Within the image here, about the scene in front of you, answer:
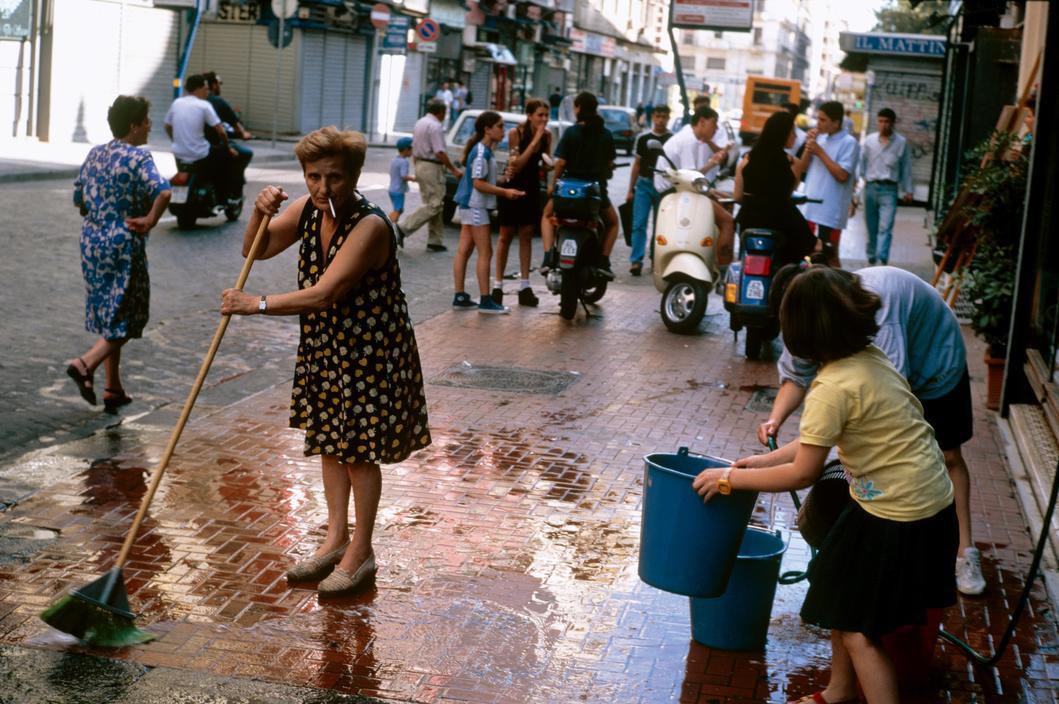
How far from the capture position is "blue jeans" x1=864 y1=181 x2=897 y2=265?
15594 mm

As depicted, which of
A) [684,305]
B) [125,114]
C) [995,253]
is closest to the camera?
[125,114]

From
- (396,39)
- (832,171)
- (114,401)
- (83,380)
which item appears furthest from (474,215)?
(396,39)

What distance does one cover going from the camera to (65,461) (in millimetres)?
6824

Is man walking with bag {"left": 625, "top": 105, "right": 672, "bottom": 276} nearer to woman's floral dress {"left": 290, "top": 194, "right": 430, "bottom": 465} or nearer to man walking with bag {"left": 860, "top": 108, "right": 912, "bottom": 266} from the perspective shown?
man walking with bag {"left": 860, "top": 108, "right": 912, "bottom": 266}

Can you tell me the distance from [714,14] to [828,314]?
72.1 ft

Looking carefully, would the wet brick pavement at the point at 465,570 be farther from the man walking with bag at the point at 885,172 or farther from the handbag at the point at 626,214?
the man walking with bag at the point at 885,172

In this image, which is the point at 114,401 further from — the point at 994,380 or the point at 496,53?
the point at 496,53

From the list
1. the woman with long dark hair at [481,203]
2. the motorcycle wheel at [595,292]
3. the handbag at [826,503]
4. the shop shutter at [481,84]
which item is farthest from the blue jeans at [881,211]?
the shop shutter at [481,84]

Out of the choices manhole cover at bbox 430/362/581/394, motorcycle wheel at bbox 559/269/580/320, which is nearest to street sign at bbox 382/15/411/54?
motorcycle wheel at bbox 559/269/580/320

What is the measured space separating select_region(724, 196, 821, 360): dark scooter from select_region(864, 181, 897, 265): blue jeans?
5.29m

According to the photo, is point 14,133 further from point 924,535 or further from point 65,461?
point 924,535

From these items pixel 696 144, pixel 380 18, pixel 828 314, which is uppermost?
pixel 380 18

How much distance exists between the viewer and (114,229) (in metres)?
7.63

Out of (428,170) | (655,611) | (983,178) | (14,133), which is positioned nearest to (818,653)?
(655,611)
